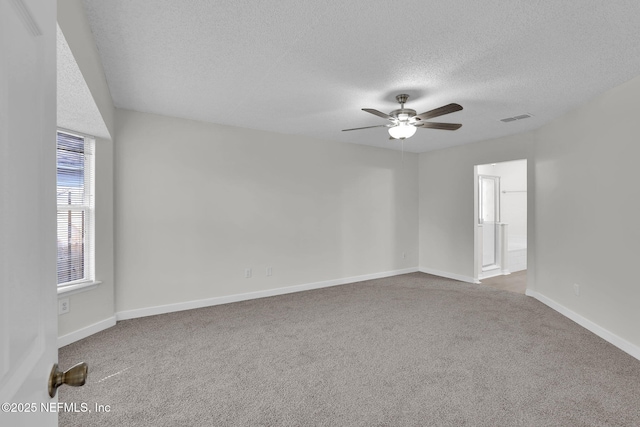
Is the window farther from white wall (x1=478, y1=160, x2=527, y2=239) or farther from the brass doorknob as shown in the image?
white wall (x1=478, y1=160, x2=527, y2=239)

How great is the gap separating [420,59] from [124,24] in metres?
2.11

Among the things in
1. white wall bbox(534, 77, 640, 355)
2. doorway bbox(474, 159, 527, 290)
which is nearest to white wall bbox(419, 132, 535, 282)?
doorway bbox(474, 159, 527, 290)

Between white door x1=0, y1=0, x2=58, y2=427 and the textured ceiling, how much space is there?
1095 mm

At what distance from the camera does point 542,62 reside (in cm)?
254

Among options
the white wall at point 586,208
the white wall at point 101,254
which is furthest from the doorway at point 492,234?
the white wall at point 101,254

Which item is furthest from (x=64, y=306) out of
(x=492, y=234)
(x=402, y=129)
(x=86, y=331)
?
(x=492, y=234)

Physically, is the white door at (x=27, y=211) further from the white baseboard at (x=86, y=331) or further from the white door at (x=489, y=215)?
the white door at (x=489, y=215)

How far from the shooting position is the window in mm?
3104

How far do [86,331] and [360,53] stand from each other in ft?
12.0

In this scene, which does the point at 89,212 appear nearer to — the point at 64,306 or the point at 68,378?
the point at 64,306

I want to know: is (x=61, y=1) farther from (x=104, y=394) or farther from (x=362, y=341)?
(x=362, y=341)

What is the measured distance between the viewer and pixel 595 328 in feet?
10.8

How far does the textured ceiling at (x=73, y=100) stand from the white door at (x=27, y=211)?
1.09m

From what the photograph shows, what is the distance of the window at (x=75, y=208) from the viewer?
10.2ft
